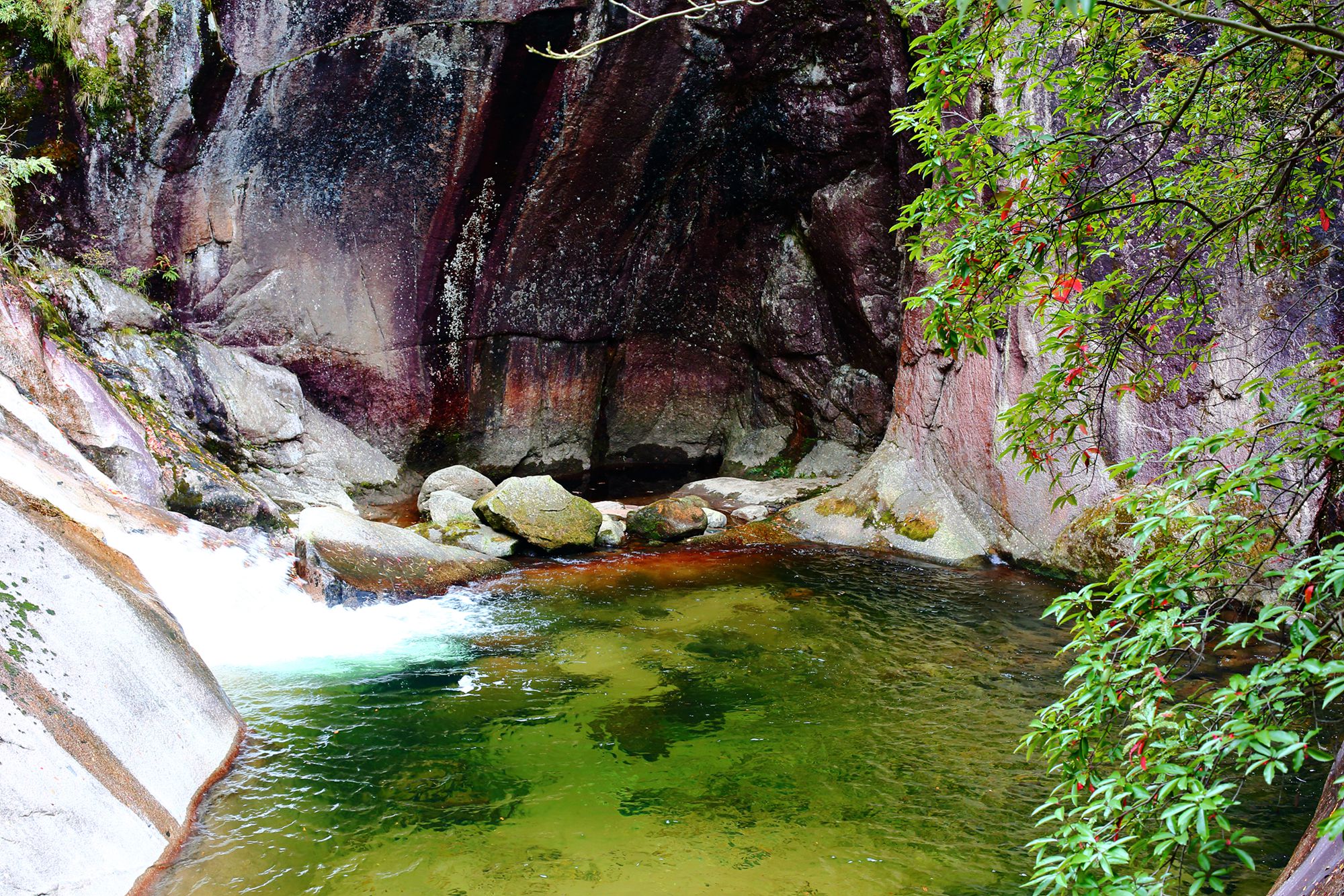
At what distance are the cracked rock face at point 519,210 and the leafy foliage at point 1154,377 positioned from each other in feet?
28.8

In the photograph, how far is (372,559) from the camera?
8.74 meters

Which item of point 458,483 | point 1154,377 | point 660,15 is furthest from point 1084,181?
point 458,483

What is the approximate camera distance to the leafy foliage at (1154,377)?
84.7 inches

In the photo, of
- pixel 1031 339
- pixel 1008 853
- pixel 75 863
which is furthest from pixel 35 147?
pixel 1008 853

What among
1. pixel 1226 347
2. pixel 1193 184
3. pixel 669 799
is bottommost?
pixel 669 799

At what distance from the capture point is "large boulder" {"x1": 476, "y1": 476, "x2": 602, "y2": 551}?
10391 mm

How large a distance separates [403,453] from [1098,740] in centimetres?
1189

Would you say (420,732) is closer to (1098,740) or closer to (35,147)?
(1098,740)

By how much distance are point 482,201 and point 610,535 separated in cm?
510

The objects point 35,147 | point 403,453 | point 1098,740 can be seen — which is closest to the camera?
point 1098,740

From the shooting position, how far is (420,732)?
5.52 meters

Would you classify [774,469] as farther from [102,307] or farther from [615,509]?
[102,307]

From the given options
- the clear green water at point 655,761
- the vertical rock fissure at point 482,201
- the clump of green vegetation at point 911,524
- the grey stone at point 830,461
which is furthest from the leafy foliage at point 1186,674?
the grey stone at point 830,461

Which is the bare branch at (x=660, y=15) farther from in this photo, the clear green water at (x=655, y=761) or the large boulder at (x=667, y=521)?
the large boulder at (x=667, y=521)
